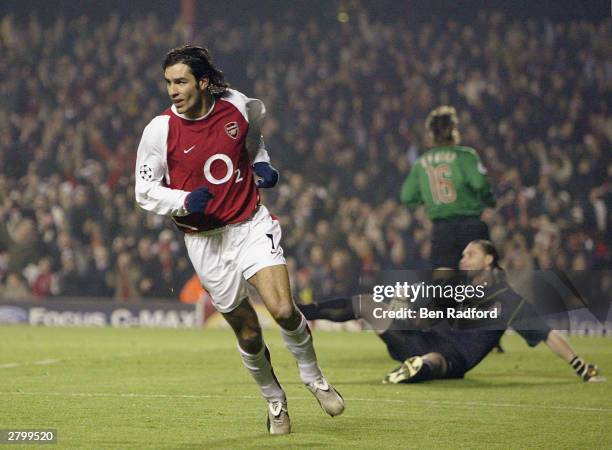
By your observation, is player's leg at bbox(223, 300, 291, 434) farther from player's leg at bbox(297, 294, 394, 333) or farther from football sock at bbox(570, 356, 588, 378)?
football sock at bbox(570, 356, 588, 378)

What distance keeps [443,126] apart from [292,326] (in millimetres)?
5522

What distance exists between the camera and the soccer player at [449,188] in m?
11.6

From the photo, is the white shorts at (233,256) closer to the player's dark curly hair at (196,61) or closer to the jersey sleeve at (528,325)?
the player's dark curly hair at (196,61)

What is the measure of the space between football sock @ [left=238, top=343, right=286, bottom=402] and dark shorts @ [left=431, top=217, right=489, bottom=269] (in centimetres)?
549

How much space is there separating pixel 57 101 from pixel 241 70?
371 cm

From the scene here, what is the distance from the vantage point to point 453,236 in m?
11.9

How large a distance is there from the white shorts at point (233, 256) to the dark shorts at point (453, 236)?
5.51m

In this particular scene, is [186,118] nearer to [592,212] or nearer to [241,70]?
[592,212]

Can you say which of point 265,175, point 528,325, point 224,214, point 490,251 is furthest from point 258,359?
point 490,251

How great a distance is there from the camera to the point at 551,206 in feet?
58.5

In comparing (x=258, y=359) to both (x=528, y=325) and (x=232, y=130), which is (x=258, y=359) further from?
(x=528, y=325)

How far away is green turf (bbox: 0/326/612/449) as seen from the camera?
641cm

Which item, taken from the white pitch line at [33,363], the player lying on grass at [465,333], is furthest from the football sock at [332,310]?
the white pitch line at [33,363]

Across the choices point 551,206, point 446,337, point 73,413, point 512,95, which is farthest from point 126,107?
point 73,413
